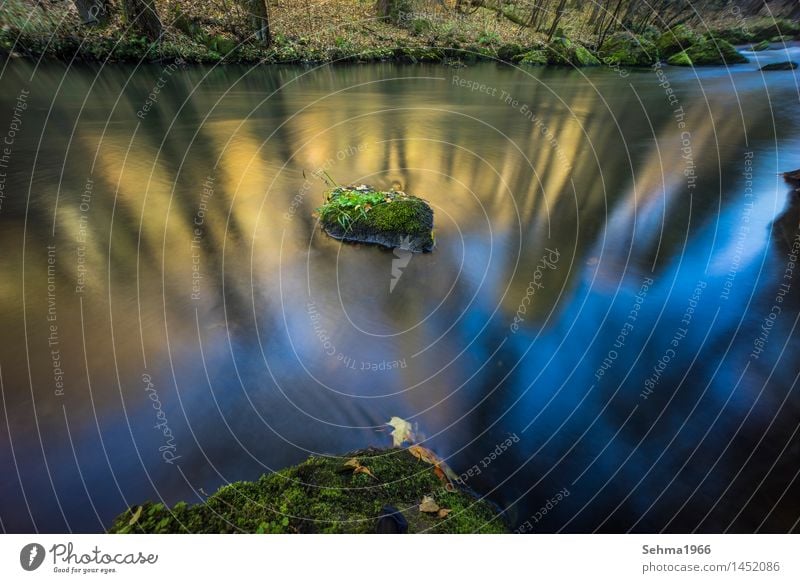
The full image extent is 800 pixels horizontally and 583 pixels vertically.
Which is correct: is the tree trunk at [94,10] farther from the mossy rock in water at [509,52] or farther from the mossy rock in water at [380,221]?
the mossy rock in water at [509,52]

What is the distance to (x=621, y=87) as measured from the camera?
10.8 m

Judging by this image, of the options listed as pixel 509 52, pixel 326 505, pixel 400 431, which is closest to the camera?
pixel 326 505

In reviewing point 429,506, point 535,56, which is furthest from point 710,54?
point 429,506

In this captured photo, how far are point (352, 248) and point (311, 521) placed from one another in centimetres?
340

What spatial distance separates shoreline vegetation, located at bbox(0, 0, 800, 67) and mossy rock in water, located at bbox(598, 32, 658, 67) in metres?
0.04

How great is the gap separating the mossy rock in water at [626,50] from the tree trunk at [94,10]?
14.3 metres

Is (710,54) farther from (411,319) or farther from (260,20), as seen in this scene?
(411,319)

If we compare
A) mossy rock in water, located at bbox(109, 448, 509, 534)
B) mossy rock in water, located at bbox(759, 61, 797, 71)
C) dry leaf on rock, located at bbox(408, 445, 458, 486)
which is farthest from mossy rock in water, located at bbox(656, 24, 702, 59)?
mossy rock in water, located at bbox(109, 448, 509, 534)

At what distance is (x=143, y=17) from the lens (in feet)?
28.1

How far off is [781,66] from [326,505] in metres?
15.5

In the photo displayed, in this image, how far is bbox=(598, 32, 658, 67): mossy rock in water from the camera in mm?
11294

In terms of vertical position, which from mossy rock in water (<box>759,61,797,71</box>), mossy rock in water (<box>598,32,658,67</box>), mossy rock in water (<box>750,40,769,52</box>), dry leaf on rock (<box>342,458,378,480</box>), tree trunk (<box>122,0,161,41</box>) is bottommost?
dry leaf on rock (<box>342,458,378,480</box>)

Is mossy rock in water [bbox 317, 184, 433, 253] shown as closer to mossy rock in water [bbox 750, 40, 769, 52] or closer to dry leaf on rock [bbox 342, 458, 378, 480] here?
dry leaf on rock [bbox 342, 458, 378, 480]

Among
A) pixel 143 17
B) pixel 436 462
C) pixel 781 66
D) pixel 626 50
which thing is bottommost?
pixel 436 462
